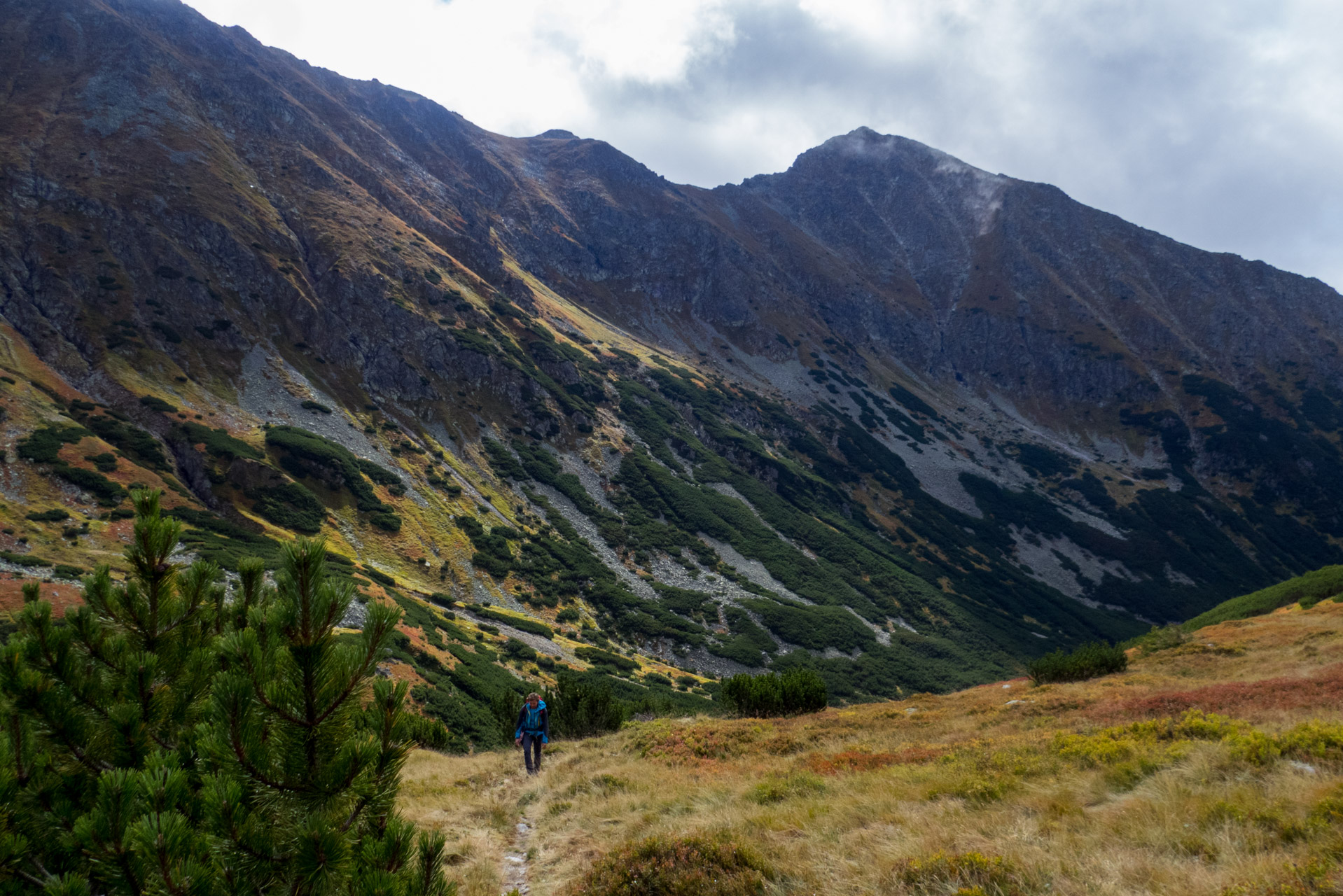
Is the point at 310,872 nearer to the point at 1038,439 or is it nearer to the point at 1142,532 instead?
the point at 1142,532

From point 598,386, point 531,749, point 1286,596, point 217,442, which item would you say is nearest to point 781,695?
point 531,749

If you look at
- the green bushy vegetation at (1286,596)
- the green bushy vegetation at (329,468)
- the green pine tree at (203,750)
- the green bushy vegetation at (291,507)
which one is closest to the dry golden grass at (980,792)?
the green pine tree at (203,750)

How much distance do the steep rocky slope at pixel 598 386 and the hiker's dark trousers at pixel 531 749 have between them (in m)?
7.86

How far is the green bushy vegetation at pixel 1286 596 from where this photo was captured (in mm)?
25750

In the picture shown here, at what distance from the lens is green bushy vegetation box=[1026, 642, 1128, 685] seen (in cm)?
1739

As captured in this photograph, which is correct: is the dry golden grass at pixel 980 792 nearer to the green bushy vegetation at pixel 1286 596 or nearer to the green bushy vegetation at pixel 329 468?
the green bushy vegetation at pixel 1286 596

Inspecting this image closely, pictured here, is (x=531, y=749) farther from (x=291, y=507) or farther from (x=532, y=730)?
(x=291, y=507)

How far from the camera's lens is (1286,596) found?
94.5ft

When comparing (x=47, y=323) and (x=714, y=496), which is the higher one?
(x=47, y=323)

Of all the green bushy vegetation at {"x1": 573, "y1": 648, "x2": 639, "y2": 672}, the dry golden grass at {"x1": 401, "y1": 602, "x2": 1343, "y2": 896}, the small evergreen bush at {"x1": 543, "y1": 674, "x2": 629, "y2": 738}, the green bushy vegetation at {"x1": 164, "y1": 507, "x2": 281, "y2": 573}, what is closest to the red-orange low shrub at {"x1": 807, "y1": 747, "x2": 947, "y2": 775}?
the dry golden grass at {"x1": 401, "y1": 602, "x2": 1343, "y2": 896}

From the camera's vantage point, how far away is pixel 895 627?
65000 millimetres

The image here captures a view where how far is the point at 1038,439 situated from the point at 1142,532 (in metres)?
32.8

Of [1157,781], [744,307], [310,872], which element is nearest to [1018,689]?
[1157,781]

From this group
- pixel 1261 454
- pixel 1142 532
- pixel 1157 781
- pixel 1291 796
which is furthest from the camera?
pixel 1261 454
